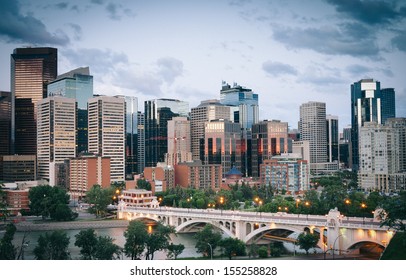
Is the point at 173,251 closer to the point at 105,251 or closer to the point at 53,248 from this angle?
the point at 105,251

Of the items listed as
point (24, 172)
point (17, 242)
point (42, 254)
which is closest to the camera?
point (42, 254)

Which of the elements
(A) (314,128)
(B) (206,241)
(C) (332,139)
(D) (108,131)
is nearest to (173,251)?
(B) (206,241)

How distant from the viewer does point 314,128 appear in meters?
43.7

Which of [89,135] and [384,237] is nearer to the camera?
[384,237]

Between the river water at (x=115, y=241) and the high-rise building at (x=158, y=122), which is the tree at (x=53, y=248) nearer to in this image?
the river water at (x=115, y=241)

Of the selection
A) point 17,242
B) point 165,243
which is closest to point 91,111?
point 17,242

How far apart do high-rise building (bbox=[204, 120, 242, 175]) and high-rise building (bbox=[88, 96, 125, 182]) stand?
6018 mm

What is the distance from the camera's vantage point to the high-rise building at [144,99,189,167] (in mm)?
42188

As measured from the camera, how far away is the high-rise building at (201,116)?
39.6 metres

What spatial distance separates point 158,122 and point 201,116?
15.6 feet

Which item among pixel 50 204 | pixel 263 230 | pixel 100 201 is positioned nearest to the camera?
pixel 263 230
